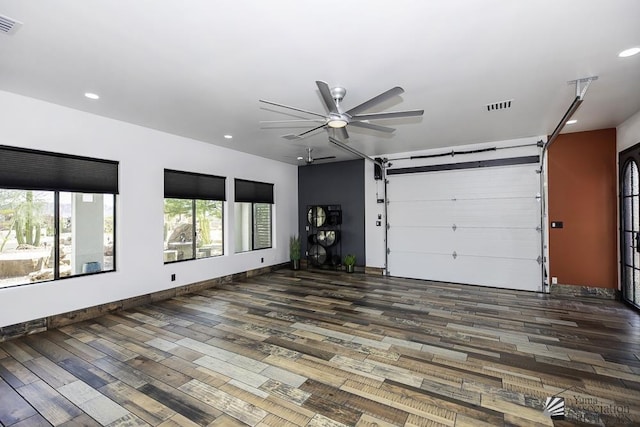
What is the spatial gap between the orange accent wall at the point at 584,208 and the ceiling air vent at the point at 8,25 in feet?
24.0

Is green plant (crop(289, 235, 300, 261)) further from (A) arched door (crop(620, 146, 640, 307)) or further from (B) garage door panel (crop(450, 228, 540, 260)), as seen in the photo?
(A) arched door (crop(620, 146, 640, 307))

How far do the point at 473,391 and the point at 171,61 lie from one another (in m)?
3.98

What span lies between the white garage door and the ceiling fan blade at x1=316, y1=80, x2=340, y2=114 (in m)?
4.20

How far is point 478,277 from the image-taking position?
607 centimetres

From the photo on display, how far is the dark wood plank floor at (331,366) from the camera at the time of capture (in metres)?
2.20

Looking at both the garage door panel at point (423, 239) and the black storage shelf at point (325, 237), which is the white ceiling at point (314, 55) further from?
the black storage shelf at point (325, 237)

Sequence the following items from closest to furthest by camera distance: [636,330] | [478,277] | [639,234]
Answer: [636,330] → [639,234] → [478,277]

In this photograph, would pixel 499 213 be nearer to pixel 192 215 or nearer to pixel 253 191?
pixel 253 191

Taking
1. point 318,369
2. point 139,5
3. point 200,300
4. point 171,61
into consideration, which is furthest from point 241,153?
point 318,369

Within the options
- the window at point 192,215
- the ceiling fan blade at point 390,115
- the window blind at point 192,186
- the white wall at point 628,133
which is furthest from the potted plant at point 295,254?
the white wall at point 628,133

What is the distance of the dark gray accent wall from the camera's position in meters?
7.52

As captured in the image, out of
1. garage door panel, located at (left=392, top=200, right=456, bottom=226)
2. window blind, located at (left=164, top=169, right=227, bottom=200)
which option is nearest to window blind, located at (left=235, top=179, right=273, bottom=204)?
window blind, located at (left=164, top=169, right=227, bottom=200)

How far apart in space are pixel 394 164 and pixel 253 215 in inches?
142

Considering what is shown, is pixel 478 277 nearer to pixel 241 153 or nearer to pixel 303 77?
pixel 303 77
